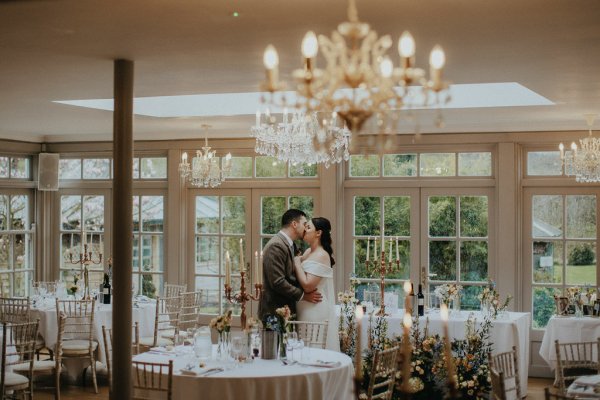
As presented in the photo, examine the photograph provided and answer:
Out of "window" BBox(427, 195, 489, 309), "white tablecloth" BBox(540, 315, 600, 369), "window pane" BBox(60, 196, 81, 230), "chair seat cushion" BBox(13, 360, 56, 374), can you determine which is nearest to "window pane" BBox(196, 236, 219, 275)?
"window pane" BBox(60, 196, 81, 230)

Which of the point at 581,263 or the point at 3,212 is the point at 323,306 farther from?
the point at 3,212

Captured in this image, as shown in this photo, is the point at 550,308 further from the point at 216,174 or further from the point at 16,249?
the point at 16,249

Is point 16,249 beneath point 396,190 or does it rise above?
beneath

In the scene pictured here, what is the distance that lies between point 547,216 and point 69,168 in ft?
23.2

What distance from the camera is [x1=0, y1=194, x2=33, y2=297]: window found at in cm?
1168

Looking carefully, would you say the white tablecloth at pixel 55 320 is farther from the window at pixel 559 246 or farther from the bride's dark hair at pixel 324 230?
the window at pixel 559 246

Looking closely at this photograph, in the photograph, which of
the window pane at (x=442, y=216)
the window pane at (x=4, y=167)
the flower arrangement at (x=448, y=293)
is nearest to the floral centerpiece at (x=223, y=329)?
the flower arrangement at (x=448, y=293)

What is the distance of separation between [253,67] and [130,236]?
155 centimetres

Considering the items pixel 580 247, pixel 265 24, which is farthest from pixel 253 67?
pixel 580 247

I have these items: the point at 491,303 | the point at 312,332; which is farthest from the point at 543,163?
the point at 312,332

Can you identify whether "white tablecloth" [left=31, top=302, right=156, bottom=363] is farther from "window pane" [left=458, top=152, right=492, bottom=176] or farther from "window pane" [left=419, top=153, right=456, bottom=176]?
"window pane" [left=458, top=152, right=492, bottom=176]

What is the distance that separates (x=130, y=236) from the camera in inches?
229

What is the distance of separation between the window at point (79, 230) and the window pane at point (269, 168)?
103 inches

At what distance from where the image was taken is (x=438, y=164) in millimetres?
10234
